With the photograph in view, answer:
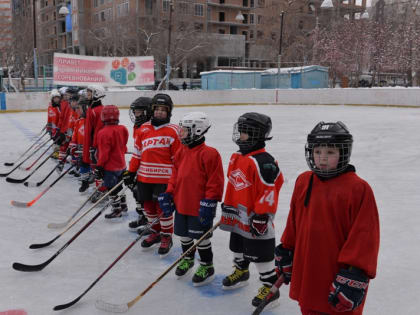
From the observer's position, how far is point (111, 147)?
4.53m

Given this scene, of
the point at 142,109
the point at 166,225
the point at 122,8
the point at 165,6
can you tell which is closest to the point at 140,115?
the point at 142,109

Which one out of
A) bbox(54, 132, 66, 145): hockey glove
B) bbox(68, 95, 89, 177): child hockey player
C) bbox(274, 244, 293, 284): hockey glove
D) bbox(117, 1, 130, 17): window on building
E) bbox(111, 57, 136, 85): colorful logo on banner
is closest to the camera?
bbox(274, 244, 293, 284): hockey glove

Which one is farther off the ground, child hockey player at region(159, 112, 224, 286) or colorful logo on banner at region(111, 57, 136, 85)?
colorful logo on banner at region(111, 57, 136, 85)

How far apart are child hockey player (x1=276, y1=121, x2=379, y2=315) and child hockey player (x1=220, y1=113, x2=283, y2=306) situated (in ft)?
2.10

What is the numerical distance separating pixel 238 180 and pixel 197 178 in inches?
15.2

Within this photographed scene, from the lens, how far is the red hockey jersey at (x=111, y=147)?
4.45 metres

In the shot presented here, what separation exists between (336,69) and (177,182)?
1158 inches

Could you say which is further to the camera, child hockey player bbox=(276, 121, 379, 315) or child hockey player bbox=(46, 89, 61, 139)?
child hockey player bbox=(46, 89, 61, 139)

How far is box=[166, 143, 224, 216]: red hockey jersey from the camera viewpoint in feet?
9.51

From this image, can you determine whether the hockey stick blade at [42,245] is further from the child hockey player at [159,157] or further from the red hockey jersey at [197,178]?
the red hockey jersey at [197,178]

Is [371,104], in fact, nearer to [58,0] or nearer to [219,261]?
[219,261]

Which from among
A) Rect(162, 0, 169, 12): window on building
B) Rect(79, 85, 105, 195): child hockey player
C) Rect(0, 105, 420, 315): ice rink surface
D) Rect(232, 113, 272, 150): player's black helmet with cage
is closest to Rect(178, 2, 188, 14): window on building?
Rect(162, 0, 169, 12): window on building

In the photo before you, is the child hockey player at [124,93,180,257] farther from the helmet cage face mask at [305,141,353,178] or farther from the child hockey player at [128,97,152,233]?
the helmet cage face mask at [305,141,353,178]

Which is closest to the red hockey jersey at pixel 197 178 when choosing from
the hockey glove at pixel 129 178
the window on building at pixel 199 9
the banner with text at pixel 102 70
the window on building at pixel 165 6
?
the hockey glove at pixel 129 178
